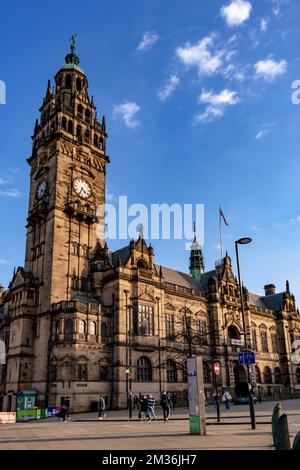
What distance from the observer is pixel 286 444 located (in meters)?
12.2

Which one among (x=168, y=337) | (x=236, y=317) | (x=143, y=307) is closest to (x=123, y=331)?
(x=143, y=307)

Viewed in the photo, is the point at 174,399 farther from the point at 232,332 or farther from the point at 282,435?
the point at 282,435

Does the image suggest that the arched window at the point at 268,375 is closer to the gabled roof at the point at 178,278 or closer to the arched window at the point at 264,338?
the arched window at the point at 264,338

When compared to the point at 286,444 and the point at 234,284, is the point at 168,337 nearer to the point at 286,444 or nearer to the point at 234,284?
the point at 234,284

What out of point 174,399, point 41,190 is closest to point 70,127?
point 41,190

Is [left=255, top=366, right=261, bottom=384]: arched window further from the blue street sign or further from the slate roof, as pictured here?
the blue street sign

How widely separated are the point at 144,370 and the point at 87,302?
1126 centimetres

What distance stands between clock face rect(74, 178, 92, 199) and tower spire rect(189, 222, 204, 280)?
107 ft

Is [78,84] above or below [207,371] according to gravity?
above

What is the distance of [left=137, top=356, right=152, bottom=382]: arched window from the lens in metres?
49.5

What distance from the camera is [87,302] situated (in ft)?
159

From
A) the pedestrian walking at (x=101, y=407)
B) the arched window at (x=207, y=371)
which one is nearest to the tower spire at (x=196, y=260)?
the arched window at (x=207, y=371)

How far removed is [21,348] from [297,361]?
55.4 metres

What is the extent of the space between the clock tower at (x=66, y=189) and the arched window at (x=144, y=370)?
11346 mm
